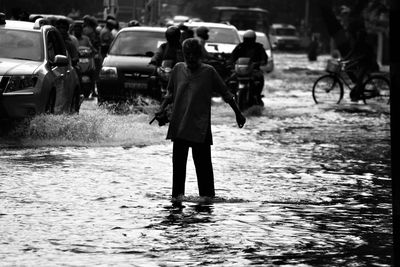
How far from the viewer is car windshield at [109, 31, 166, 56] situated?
88.3 ft

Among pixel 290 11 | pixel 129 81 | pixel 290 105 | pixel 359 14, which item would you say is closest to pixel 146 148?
pixel 129 81

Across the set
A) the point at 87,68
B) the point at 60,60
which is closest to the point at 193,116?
the point at 60,60

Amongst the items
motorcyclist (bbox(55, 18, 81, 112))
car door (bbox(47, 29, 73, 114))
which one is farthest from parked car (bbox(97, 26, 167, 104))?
car door (bbox(47, 29, 73, 114))

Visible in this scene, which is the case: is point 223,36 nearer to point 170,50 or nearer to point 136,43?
point 136,43

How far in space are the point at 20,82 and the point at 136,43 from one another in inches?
376

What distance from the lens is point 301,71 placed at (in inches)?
2180

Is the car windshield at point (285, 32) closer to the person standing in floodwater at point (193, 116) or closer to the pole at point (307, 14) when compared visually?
the pole at point (307, 14)

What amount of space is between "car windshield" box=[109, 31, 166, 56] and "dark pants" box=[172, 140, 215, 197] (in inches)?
560

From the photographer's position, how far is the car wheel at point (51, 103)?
18.8 m

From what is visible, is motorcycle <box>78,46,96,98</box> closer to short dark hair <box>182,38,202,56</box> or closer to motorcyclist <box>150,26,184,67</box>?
motorcyclist <box>150,26,184,67</box>

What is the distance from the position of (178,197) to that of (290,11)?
9042 centimetres

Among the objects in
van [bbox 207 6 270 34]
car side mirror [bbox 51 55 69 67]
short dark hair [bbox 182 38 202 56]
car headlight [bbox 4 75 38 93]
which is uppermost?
short dark hair [bbox 182 38 202 56]

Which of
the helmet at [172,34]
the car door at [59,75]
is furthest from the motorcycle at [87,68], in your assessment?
the car door at [59,75]

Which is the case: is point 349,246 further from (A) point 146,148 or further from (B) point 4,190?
(A) point 146,148
